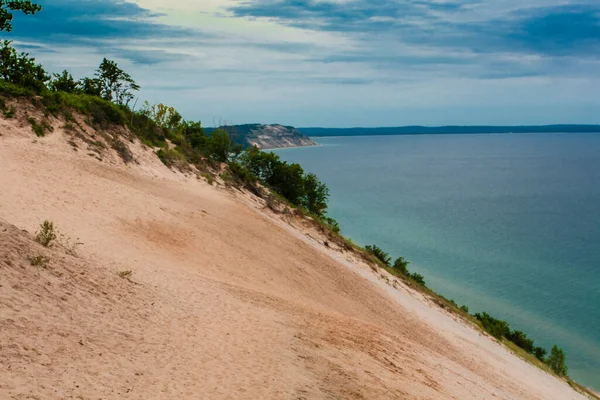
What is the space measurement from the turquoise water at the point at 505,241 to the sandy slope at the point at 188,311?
1478 centimetres

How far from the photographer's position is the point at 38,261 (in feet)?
38.7

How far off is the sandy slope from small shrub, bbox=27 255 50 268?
0.66ft

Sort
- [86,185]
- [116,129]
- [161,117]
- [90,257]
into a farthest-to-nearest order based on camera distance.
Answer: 1. [161,117]
2. [116,129]
3. [86,185]
4. [90,257]

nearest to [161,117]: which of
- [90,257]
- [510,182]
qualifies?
[90,257]

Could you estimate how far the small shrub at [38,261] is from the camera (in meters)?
11.7

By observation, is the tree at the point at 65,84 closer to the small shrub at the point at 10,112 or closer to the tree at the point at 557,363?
the small shrub at the point at 10,112

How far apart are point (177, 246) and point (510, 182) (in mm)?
123747

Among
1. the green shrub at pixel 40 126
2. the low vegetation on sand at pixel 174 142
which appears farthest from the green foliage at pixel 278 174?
the green shrub at pixel 40 126

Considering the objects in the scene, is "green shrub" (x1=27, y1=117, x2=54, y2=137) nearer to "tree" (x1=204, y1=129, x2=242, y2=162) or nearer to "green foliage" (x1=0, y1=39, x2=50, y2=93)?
"green foliage" (x1=0, y1=39, x2=50, y2=93)

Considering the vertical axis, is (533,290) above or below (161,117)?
below

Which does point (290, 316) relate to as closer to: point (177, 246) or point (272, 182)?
point (177, 246)

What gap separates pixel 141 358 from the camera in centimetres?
1031

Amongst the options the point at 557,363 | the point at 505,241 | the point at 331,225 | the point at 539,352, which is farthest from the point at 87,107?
the point at 505,241

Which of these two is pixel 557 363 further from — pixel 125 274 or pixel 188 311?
pixel 125 274
